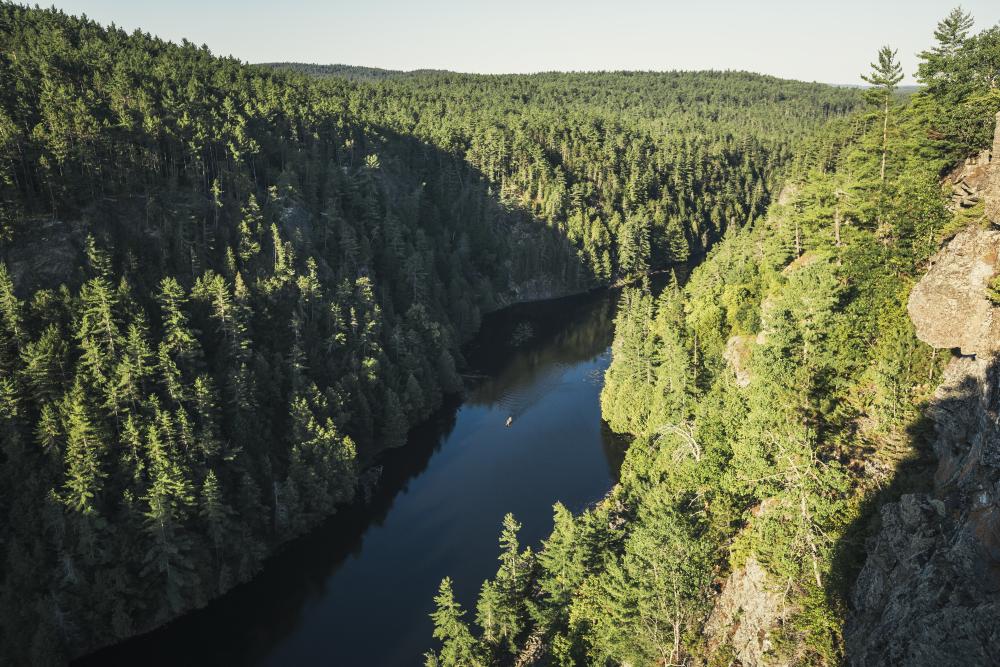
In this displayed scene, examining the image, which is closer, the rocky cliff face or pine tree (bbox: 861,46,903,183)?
the rocky cliff face

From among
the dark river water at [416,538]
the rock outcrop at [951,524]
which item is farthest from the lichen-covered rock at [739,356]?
the dark river water at [416,538]

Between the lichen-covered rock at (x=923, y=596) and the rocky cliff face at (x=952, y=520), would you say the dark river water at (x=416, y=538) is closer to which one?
the lichen-covered rock at (x=923, y=596)

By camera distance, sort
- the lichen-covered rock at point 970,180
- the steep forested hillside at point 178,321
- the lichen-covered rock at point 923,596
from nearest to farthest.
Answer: the lichen-covered rock at point 923,596 < the lichen-covered rock at point 970,180 < the steep forested hillside at point 178,321

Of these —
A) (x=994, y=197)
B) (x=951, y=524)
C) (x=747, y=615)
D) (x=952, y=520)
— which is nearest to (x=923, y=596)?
(x=951, y=524)

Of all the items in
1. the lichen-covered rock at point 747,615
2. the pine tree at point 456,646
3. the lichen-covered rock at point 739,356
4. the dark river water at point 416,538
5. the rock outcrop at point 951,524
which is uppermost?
the rock outcrop at point 951,524

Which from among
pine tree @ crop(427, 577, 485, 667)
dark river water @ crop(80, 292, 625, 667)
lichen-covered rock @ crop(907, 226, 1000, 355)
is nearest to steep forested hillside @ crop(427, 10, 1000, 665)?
pine tree @ crop(427, 577, 485, 667)

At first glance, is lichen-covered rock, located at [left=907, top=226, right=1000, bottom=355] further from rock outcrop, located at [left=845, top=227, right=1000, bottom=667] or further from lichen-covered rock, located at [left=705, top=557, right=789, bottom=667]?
lichen-covered rock, located at [left=705, top=557, right=789, bottom=667]

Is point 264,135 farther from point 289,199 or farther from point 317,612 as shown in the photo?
point 317,612
